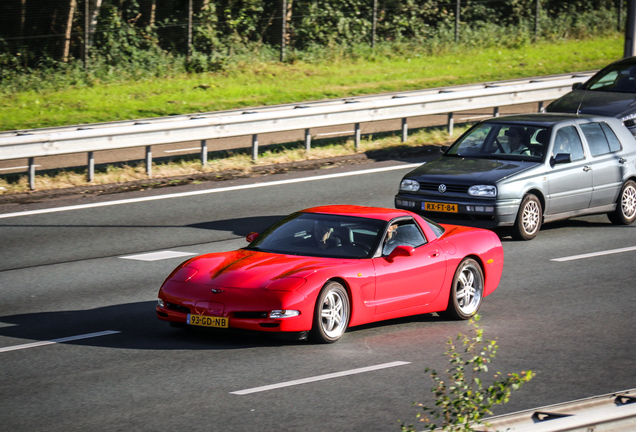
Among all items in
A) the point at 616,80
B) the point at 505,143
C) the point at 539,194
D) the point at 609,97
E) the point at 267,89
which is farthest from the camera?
the point at 267,89

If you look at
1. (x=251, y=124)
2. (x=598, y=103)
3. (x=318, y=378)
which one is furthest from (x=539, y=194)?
(x=318, y=378)

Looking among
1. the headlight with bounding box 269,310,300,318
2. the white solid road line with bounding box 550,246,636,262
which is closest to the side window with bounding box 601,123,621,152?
the white solid road line with bounding box 550,246,636,262

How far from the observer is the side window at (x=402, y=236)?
9.70 m

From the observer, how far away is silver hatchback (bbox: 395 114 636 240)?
13.7 meters

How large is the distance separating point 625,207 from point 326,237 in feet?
23.8

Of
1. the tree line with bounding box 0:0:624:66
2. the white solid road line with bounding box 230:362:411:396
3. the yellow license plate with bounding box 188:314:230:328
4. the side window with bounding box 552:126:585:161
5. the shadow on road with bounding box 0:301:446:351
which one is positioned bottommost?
the shadow on road with bounding box 0:301:446:351

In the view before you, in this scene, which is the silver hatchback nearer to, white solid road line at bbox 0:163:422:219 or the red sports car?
the red sports car

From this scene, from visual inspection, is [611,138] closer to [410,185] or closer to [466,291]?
[410,185]

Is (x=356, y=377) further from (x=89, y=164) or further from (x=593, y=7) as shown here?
(x=593, y=7)

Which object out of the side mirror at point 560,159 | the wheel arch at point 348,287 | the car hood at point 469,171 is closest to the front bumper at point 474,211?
the car hood at point 469,171

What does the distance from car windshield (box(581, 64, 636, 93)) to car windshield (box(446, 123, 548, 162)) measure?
6345 mm

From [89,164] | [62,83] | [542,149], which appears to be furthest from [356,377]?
[62,83]

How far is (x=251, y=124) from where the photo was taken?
19.2 m

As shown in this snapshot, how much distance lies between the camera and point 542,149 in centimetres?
1441
